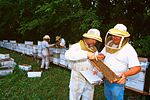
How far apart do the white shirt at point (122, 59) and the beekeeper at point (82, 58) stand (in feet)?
1.16

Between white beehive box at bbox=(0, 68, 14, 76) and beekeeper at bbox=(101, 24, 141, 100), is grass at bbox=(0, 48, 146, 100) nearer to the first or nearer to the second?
white beehive box at bbox=(0, 68, 14, 76)

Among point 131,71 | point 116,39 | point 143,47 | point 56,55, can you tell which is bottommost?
point 56,55

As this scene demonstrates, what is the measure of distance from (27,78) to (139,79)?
18.5 ft

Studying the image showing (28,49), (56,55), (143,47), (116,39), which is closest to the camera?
(116,39)

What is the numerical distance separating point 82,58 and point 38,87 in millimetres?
4964

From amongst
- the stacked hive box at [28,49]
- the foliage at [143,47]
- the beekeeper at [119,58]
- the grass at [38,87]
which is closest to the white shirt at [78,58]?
the beekeeper at [119,58]

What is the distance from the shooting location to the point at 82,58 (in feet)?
19.1

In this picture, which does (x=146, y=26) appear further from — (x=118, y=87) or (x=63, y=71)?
(x=118, y=87)

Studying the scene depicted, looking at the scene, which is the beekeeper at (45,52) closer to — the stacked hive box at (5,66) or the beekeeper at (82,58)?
the stacked hive box at (5,66)

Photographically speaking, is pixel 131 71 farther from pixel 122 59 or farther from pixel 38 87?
pixel 38 87

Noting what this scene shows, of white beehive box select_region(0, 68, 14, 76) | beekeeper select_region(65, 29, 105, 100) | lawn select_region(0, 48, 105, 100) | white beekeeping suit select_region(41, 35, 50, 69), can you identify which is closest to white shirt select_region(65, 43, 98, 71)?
beekeeper select_region(65, 29, 105, 100)

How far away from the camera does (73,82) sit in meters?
6.22

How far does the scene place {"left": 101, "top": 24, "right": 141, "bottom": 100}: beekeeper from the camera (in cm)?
515

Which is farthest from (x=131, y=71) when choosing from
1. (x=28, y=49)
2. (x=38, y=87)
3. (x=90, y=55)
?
(x=28, y=49)
